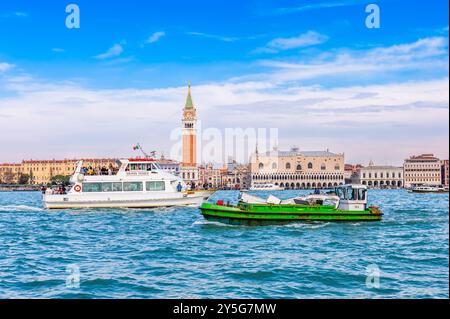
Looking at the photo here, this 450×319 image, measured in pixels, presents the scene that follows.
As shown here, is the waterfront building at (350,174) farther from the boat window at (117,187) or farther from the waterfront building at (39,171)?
the boat window at (117,187)

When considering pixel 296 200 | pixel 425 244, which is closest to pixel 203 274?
pixel 425 244

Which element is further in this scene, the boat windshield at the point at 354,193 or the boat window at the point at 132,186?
the boat window at the point at 132,186

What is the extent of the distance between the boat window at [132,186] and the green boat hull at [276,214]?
12.4 m

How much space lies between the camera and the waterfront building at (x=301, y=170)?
150m

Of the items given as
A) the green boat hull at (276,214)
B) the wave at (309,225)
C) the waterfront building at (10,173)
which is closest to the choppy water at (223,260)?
the wave at (309,225)

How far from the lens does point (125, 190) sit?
35.2m

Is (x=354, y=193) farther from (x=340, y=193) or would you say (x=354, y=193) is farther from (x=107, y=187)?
(x=107, y=187)

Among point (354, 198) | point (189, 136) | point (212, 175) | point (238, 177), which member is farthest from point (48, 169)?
point (354, 198)

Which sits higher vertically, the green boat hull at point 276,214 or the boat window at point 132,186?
the boat window at point 132,186

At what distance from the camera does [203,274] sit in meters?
12.2

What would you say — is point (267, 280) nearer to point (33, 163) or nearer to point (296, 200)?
point (296, 200)

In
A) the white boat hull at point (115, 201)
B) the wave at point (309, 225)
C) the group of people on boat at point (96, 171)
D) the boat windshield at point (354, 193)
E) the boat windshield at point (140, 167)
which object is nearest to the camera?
the wave at point (309, 225)

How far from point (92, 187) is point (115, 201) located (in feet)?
5.90
